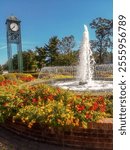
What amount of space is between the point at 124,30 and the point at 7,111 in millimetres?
3954

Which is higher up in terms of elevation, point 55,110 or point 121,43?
point 121,43

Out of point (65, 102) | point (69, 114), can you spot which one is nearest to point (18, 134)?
point (65, 102)

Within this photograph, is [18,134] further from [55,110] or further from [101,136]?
[101,136]

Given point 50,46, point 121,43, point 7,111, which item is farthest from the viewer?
point 50,46

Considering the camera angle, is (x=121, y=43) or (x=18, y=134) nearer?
(x=121, y=43)

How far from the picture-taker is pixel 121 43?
1899 mm

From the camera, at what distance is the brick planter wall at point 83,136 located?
423 cm

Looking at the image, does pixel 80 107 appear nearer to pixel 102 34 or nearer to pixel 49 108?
pixel 49 108

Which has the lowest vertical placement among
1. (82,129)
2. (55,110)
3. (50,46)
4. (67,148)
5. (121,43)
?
(67,148)

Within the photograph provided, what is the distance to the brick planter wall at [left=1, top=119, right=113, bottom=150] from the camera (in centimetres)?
423

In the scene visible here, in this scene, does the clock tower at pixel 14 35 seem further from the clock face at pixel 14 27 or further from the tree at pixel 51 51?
the tree at pixel 51 51

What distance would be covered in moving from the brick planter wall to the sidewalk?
0.10 m

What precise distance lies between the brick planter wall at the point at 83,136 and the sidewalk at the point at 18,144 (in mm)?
96

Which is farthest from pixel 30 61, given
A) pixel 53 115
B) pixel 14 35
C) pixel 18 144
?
pixel 53 115
